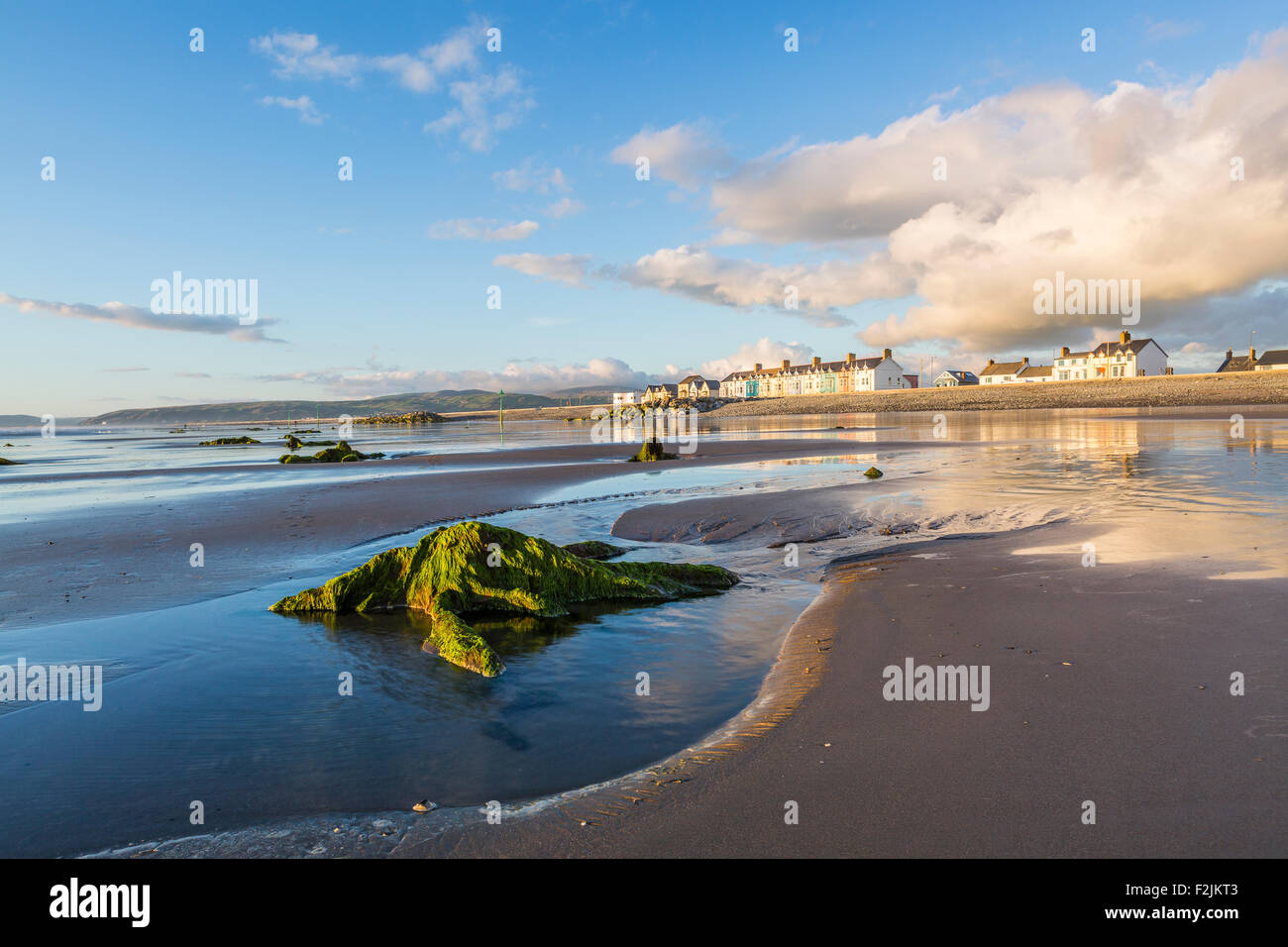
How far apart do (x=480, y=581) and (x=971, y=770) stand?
20.0ft

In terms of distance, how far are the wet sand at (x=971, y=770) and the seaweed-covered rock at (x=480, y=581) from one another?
3169 mm

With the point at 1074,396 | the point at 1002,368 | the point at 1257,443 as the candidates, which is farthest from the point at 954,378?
the point at 1257,443

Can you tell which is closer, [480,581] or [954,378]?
[480,581]

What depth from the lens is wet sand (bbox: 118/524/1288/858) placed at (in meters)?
3.34

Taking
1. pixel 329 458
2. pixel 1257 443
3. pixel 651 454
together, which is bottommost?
pixel 1257 443

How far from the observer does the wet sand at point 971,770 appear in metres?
3.34

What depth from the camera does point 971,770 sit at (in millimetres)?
3969

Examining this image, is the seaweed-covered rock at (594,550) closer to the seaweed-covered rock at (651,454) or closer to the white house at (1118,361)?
the seaweed-covered rock at (651,454)

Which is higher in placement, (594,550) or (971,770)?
(594,550)

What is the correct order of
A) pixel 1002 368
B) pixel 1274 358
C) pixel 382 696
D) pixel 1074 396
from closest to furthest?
pixel 382 696 → pixel 1074 396 → pixel 1274 358 → pixel 1002 368

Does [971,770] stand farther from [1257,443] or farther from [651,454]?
[1257,443]

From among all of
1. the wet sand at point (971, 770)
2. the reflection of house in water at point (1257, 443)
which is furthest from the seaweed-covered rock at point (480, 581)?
the reflection of house in water at point (1257, 443)

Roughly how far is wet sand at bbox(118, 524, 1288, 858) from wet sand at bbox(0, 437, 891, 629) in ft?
24.4
